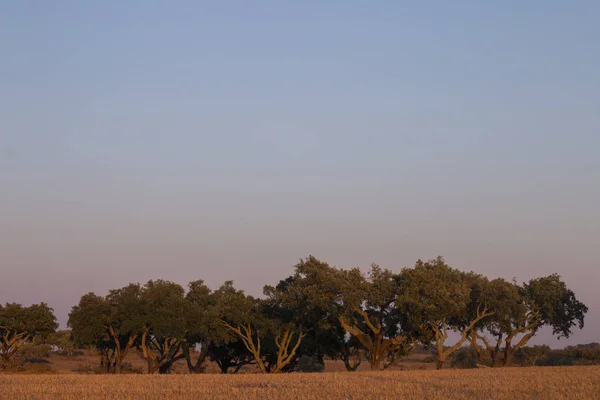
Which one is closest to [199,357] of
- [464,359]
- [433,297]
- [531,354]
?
[433,297]

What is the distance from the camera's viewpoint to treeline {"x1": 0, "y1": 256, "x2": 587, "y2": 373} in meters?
66.8

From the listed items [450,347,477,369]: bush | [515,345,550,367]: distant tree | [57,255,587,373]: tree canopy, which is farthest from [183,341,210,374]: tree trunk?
[515,345,550,367]: distant tree

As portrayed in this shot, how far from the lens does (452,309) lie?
66000 millimetres

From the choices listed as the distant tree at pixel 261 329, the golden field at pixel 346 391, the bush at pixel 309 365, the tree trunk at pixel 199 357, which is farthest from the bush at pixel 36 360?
the golden field at pixel 346 391

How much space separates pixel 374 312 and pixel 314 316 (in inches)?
246

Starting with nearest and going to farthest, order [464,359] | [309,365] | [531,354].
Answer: [309,365]
[464,359]
[531,354]

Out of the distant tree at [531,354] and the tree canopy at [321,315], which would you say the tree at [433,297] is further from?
the distant tree at [531,354]

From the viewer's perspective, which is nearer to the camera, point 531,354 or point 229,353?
point 229,353

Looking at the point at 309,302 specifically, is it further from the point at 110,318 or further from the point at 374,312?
the point at 110,318

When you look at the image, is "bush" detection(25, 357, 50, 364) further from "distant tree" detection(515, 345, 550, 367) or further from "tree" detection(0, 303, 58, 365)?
"distant tree" detection(515, 345, 550, 367)

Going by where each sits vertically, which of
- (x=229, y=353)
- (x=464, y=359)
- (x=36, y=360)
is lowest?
(x=36, y=360)

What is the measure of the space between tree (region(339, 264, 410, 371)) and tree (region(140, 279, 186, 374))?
58.7ft

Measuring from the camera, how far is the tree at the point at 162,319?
70.2 m

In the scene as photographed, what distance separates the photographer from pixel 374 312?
6912cm
